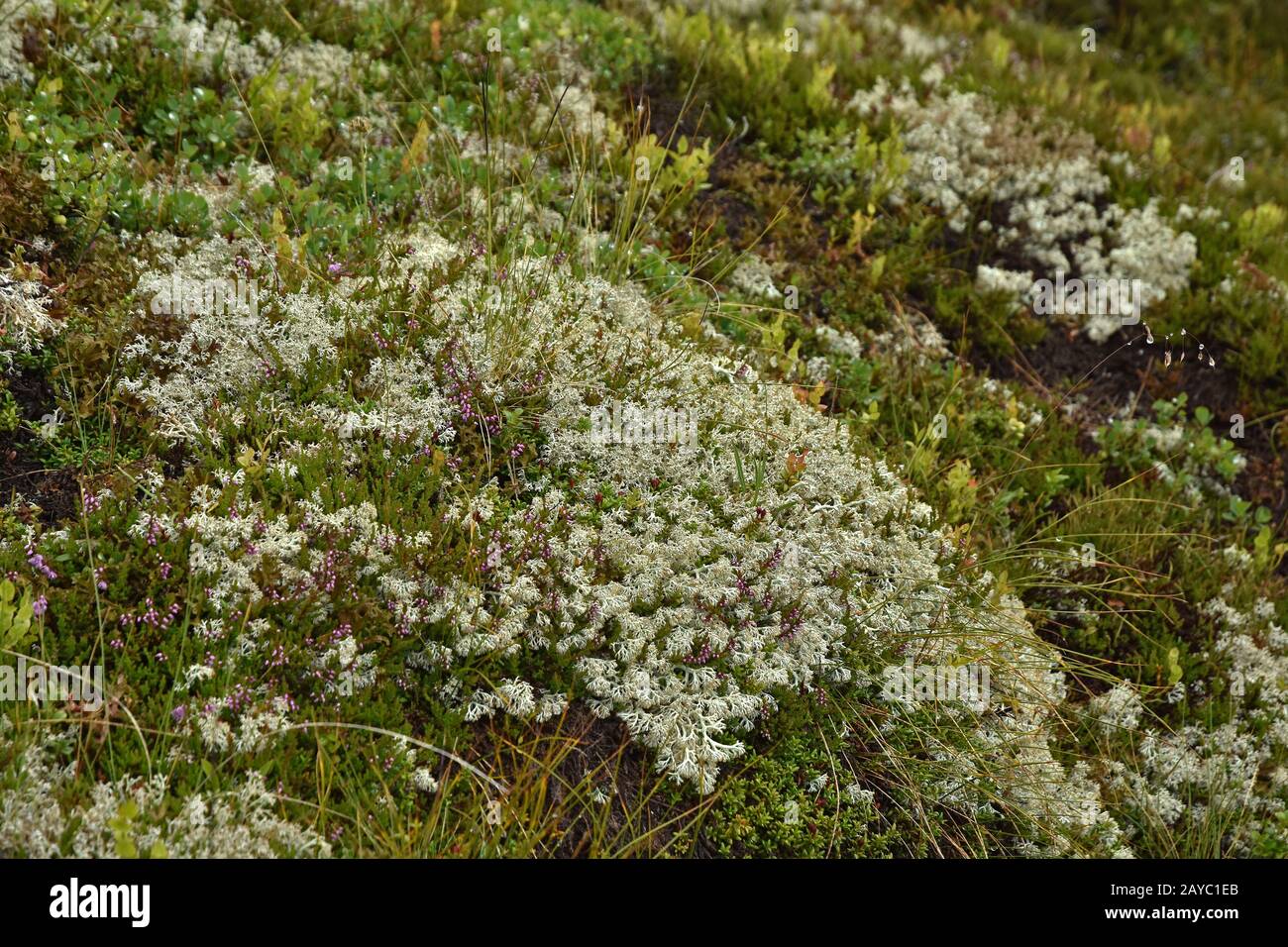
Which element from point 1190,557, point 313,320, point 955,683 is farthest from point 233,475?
point 1190,557

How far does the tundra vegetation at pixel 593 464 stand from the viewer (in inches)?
173

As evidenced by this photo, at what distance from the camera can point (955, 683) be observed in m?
5.25

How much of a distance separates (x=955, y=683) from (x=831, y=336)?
2.82 meters

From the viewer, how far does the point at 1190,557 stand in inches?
259

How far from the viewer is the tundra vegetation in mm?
4395

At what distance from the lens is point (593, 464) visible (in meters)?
5.48

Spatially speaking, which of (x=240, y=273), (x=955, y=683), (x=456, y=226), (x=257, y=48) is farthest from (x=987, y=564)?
(x=257, y=48)

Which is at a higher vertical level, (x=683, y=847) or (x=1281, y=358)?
(x=1281, y=358)

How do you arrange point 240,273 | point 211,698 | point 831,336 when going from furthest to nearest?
point 831,336 → point 240,273 → point 211,698

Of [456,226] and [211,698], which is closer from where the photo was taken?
[211,698]

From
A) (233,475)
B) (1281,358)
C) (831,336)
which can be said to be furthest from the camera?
(1281,358)

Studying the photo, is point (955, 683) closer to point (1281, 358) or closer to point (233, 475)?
point (233, 475)
